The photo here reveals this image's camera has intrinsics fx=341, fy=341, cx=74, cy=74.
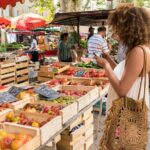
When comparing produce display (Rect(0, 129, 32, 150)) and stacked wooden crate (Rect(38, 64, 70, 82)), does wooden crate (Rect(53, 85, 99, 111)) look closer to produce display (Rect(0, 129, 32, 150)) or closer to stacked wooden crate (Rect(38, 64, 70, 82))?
produce display (Rect(0, 129, 32, 150))

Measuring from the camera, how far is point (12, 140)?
325cm

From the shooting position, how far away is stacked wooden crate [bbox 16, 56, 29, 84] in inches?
422

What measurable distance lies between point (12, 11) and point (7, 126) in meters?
35.8

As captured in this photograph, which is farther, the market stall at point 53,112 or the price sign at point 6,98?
the price sign at point 6,98

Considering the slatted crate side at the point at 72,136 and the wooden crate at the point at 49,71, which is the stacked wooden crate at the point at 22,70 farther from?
the slatted crate side at the point at 72,136

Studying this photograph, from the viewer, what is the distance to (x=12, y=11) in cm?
3794

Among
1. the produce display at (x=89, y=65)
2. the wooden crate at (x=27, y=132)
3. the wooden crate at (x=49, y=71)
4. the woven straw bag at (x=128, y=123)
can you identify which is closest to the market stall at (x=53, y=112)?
the wooden crate at (x=27, y=132)

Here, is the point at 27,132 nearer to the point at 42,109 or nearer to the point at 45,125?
the point at 45,125

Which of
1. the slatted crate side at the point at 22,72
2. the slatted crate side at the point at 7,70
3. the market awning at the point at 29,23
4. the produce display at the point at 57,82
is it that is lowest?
the slatted crate side at the point at 22,72

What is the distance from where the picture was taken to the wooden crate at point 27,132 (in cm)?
313

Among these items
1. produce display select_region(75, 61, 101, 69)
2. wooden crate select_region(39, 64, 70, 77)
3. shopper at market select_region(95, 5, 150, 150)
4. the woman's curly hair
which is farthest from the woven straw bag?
wooden crate select_region(39, 64, 70, 77)

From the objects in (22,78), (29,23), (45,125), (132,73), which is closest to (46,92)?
(45,125)

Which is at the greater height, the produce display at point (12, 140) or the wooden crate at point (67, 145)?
the produce display at point (12, 140)

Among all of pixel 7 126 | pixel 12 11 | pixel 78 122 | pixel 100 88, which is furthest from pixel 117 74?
pixel 12 11
